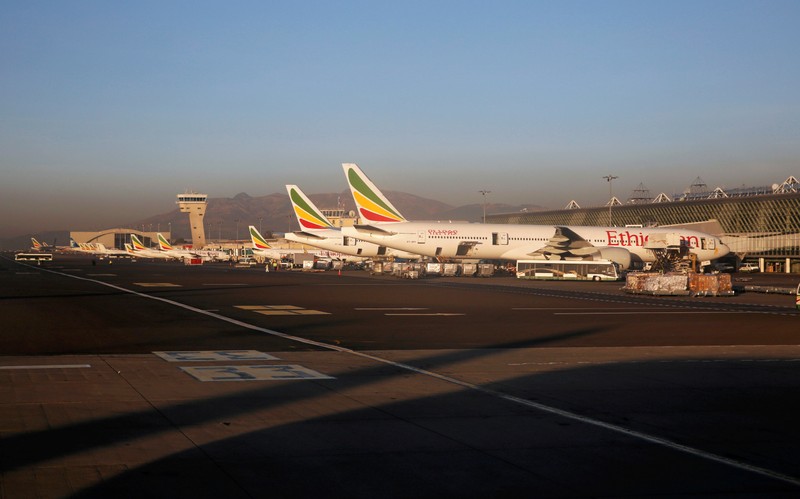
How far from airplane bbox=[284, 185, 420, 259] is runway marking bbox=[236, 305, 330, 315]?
150 feet

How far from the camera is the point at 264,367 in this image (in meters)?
18.1

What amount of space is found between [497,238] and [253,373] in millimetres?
65408

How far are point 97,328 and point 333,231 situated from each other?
64.4 meters

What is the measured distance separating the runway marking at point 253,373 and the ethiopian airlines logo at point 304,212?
3222 inches

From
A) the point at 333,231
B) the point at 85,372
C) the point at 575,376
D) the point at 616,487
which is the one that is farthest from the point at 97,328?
the point at 333,231

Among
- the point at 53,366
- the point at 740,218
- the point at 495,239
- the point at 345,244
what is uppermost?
the point at 740,218

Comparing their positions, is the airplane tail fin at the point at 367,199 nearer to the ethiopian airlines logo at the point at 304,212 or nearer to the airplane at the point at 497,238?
the airplane at the point at 497,238

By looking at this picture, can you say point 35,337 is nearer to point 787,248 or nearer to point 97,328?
point 97,328

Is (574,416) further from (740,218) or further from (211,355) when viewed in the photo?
(740,218)

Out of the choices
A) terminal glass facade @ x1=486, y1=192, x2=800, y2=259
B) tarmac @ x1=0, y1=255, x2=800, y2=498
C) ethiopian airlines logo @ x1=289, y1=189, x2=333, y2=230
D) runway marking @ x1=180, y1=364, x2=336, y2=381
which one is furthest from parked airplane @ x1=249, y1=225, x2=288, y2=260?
runway marking @ x1=180, y1=364, x2=336, y2=381

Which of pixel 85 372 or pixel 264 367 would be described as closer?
pixel 85 372

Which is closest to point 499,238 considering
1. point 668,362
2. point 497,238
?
point 497,238

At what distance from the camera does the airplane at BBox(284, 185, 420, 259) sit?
88.2 meters

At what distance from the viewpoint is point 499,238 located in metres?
81.2
